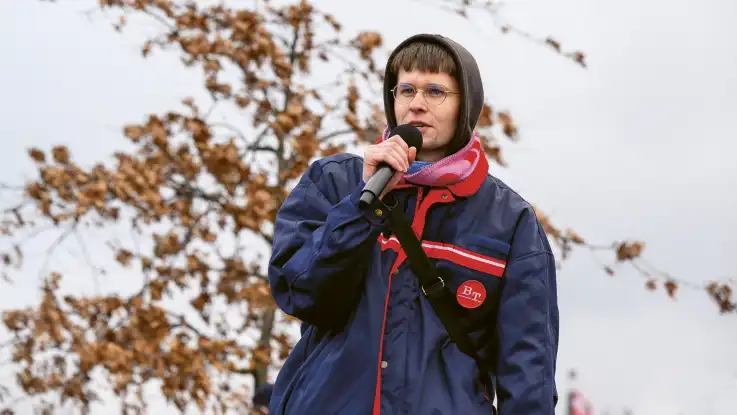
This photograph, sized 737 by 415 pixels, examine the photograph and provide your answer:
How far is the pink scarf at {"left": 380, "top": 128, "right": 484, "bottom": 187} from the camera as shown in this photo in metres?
2.80

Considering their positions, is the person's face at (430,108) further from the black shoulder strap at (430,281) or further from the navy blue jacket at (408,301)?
the black shoulder strap at (430,281)

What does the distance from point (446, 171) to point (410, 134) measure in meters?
0.15

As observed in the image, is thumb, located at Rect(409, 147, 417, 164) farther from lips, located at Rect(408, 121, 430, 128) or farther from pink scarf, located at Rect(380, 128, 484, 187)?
lips, located at Rect(408, 121, 430, 128)

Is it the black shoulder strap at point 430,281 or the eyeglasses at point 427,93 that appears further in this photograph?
the eyeglasses at point 427,93

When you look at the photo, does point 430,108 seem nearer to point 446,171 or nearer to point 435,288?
point 446,171

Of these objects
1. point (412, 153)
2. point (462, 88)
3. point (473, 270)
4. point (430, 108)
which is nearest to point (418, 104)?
point (430, 108)

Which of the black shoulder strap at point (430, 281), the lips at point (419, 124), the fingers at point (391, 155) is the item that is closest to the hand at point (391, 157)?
the fingers at point (391, 155)

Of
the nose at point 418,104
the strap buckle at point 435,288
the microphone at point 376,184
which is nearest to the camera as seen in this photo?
the microphone at point 376,184

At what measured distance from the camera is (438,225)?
2.87 m

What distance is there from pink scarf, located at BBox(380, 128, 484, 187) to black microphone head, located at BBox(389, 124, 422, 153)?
73 millimetres

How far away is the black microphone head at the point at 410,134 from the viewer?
2.76 metres

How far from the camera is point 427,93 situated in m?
2.96

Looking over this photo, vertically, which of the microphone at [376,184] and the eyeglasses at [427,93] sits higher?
the eyeglasses at [427,93]

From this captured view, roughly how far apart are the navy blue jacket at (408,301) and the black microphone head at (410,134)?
15 cm
